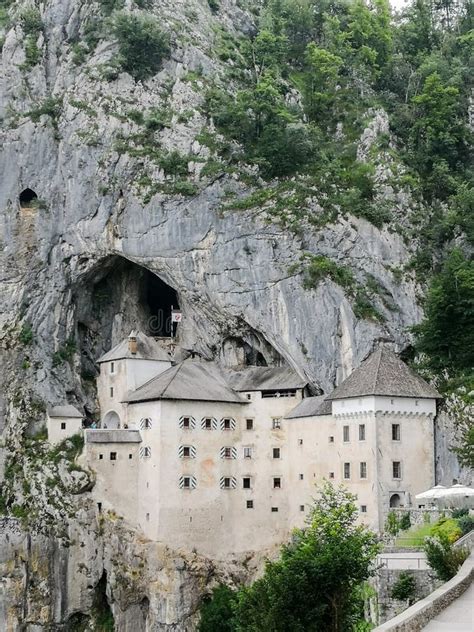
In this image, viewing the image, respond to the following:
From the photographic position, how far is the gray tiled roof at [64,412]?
241 feet

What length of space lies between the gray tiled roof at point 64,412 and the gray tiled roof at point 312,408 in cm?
1564

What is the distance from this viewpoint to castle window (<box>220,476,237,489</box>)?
69562mm

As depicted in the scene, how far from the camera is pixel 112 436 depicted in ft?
233

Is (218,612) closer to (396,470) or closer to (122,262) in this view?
(396,470)

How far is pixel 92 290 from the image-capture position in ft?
262

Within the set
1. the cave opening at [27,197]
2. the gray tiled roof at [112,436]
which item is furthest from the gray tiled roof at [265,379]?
the cave opening at [27,197]

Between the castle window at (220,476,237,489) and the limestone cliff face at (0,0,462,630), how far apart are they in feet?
17.7

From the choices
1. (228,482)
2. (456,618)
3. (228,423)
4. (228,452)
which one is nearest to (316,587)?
(456,618)

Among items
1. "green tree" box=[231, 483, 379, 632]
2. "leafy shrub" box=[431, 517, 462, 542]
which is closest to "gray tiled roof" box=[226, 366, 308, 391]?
"leafy shrub" box=[431, 517, 462, 542]

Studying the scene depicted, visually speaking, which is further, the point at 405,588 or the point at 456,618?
the point at 405,588

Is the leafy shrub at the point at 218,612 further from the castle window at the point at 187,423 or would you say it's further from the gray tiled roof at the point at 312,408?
the gray tiled roof at the point at 312,408

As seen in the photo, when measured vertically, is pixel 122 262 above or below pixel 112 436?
above

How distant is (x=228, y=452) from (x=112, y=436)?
8316 mm

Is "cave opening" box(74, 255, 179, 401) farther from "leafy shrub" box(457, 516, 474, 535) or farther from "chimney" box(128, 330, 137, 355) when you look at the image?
"leafy shrub" box(457, 516, 474, 535)
